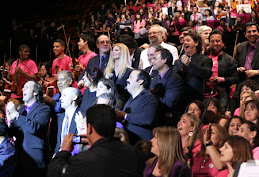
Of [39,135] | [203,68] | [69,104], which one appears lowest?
[39,135]

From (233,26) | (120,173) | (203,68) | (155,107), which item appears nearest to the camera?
(120,173)

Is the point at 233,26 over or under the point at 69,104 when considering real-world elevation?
over

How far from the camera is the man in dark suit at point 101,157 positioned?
246 cm

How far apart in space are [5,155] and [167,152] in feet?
6.78

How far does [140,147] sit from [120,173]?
136cm

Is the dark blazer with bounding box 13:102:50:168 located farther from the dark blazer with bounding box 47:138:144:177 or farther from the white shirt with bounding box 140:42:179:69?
the dark blazer with bounding box 47:138:144:177

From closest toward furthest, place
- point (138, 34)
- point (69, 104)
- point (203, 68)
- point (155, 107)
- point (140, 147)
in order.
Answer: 1. point (140, 147)
2. point (155, 107)
3. point (69, 104)
4. point (203, 68)
5. point (138, 34)

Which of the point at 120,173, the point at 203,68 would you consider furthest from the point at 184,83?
the point at 120,173

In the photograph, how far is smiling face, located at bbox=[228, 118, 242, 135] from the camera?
12.5 feet

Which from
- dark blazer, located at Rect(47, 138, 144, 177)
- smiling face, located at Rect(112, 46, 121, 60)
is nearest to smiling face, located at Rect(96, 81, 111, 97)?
smiling face, located at Rect(112, 46, 121, 60)

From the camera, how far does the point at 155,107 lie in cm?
432

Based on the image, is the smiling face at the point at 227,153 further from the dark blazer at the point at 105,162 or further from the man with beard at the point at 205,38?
the man with beard at the point at 205,38

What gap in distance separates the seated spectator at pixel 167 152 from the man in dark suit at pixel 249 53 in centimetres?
275

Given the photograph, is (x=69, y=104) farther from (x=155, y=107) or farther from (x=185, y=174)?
(x=185, y=174)
